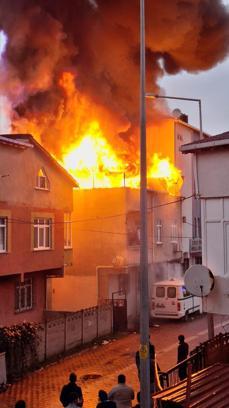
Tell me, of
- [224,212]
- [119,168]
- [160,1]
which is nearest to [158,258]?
[119,168]

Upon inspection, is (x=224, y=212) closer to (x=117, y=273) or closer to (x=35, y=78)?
(x=117, y=273)

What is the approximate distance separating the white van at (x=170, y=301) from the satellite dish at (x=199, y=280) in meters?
14.1

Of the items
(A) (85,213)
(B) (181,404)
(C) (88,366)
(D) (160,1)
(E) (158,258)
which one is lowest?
(C) (88,366)

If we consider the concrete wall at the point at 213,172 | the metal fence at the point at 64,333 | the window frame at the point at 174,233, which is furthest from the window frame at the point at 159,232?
the concrete wall at the point at 213,172

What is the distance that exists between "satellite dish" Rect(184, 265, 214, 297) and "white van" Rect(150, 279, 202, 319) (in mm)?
14066

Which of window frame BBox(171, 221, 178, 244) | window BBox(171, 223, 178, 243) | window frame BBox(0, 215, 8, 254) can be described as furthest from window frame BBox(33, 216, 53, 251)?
window BBox(171, 223, 178, 243)

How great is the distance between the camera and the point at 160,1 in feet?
101

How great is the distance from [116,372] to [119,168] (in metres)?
17.7

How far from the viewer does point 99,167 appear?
33.5 meters

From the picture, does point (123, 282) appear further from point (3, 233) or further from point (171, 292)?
point (3, 233)

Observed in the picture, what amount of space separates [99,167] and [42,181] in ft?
31.7

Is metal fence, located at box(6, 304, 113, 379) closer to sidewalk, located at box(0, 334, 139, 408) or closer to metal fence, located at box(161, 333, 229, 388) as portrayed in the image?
sidewalk, located at box(0, 334, 139, 408)

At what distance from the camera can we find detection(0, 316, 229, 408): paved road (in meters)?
15.2

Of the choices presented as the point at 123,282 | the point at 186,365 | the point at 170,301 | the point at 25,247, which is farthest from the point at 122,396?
the point at 123,282
